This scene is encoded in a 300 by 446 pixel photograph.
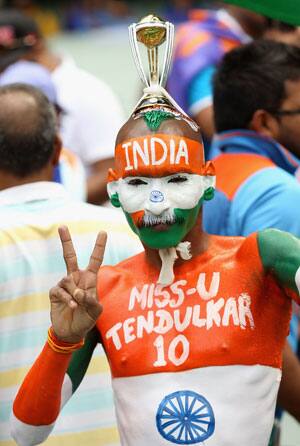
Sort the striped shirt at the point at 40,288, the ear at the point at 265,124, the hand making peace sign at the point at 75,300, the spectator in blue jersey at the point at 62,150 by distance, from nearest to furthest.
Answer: the hand making peace sign at the point at 75,300
the striped shirt at the point at 40,288
the ear at the point at 265,124
the spectator in blue jersey at the point at 62,150

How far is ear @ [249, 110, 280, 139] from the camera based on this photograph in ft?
15.8

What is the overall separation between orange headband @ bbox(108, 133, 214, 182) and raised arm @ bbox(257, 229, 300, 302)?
10.9 inches

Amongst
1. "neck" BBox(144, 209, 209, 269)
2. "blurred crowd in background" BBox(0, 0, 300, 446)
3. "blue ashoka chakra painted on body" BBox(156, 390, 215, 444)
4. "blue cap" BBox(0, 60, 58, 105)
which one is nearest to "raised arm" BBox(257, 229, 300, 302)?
"neck" BBox(144, 209, 209, 269)

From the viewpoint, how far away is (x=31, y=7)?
66.2 feet

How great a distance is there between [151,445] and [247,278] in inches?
21.3

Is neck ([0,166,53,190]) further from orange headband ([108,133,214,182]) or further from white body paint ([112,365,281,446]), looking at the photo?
white body paint ([112,365,281,446])

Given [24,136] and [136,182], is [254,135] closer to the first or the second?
[24,136]

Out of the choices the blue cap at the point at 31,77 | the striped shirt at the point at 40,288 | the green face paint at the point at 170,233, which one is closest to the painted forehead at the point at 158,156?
the green face paint at the point at 170,233

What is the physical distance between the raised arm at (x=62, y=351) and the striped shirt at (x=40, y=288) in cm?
61

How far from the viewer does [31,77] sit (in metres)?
6.05

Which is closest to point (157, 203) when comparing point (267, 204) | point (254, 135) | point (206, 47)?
point (267, 204)

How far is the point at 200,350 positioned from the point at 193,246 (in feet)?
1.04

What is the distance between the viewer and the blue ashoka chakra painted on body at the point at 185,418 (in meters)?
3.40

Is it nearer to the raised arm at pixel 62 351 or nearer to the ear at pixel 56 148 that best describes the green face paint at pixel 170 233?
the raised arm at pixel 62 351
